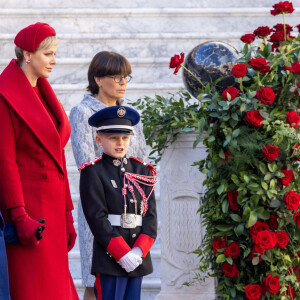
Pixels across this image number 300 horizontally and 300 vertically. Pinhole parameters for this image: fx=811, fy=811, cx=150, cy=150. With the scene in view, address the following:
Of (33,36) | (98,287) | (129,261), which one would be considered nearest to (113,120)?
(33,36)

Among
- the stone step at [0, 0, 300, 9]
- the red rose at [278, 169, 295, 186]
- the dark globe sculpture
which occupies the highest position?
the stone step at [0, 0, 300, 9]

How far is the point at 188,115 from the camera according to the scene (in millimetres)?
4254

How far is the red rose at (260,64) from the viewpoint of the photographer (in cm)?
393

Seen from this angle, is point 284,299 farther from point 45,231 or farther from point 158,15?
point 158,15

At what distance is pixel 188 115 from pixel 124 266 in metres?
1.05

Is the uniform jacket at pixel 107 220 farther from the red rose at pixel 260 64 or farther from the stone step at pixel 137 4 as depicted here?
the stone step at pixel 137 4

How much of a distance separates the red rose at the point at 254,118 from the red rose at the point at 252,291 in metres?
0.78

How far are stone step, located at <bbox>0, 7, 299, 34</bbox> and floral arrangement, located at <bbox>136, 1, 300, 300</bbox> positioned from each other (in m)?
3.02

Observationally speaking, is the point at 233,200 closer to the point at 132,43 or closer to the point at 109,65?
the point at 109,65

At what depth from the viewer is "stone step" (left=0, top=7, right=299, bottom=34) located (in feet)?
23.1

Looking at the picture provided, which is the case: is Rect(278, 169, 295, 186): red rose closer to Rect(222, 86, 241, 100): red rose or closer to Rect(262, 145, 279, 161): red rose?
Rect(262, 145, 279, 161): red rose

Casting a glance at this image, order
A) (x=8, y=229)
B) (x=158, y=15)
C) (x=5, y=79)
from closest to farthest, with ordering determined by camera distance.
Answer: (x=8, y=229)
(x=5, y=79)
(x=158, y=15)

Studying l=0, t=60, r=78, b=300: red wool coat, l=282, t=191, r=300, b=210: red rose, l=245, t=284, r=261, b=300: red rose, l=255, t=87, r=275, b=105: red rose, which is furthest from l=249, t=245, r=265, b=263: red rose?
l=0, t=60, r=78, b=300: red wool coat

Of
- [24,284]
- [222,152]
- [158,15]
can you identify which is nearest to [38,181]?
[24,284]
